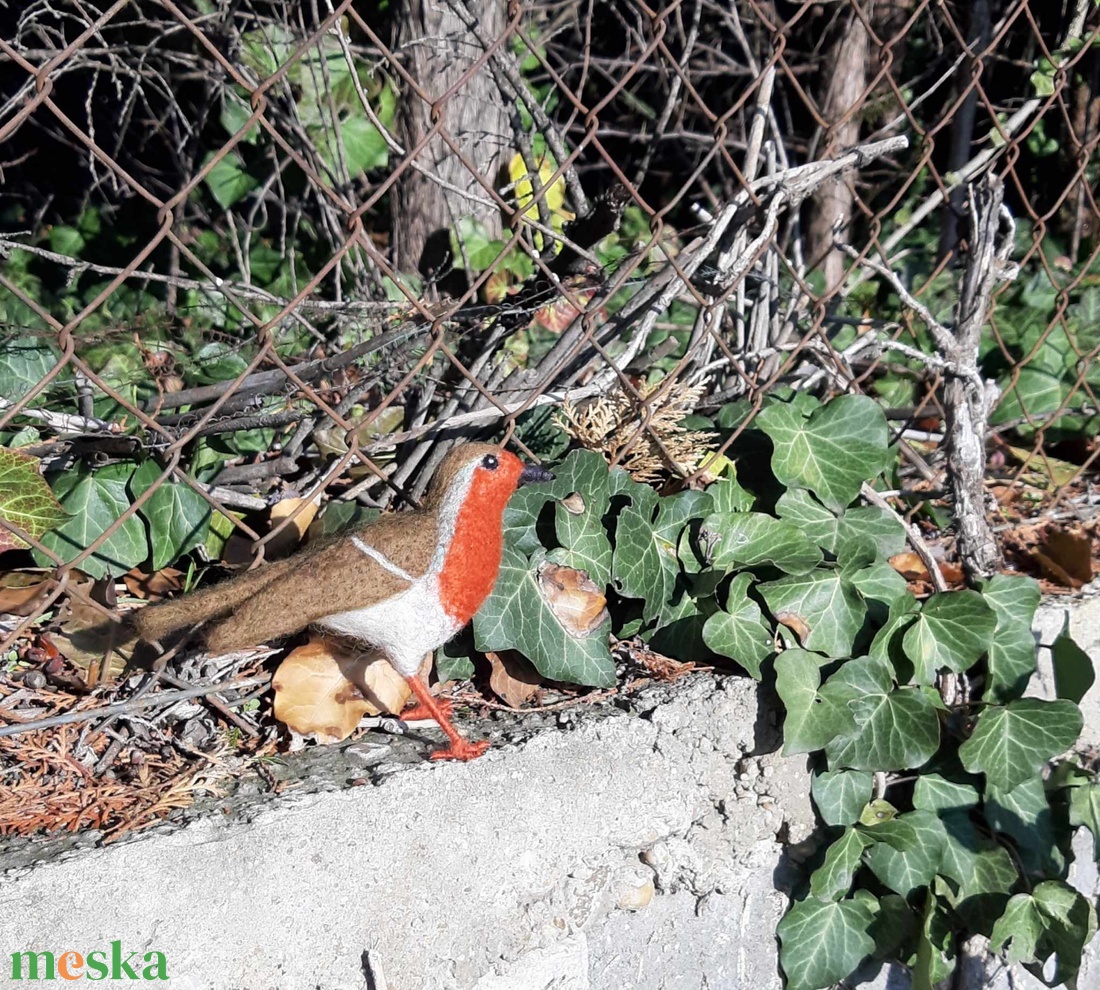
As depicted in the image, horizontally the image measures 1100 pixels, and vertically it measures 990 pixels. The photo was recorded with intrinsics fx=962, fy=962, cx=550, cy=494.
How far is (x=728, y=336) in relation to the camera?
2.35 metres

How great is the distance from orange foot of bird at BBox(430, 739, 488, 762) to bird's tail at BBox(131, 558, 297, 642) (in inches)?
15.6

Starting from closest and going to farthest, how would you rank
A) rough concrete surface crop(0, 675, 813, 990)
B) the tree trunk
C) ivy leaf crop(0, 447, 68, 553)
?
rough concrete surface crop(0, 675, 813, 990) → ivy leaf crop(0, 447, 68, 553) → the tree trunk

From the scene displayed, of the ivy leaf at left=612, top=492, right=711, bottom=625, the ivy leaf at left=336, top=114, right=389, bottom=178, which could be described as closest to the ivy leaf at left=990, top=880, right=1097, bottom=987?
the ivy leaf at left=612, top=492, right=711, bottom=625

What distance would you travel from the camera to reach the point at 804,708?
5.70ft

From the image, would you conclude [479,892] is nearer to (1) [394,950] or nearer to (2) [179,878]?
(1) [394,950]

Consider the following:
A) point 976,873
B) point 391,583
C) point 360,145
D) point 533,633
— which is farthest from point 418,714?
point 360,145

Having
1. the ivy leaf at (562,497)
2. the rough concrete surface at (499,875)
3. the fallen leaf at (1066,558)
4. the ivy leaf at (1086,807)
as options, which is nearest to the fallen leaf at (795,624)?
the rough concrete surface at (499,875)

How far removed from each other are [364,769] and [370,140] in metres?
2.00

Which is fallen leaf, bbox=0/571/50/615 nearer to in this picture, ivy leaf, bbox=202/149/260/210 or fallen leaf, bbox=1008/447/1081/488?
ivy leaf, bbox=202/149/260/210

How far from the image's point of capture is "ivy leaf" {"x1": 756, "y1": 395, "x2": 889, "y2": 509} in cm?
193

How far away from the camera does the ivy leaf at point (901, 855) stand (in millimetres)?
1845

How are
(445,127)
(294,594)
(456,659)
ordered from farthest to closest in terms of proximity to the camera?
(445,127), (456,659), (294,594)

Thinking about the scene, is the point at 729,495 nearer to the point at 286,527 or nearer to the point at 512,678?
the point at 512,678

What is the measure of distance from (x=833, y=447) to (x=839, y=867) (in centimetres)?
82
